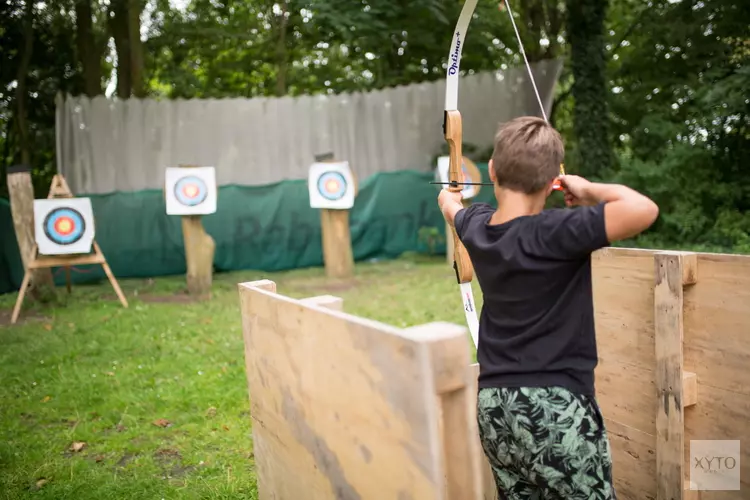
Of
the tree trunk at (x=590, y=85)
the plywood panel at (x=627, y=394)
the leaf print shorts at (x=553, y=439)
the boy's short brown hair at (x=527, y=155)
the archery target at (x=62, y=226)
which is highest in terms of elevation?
the tree trunk at (x=590, y=85)

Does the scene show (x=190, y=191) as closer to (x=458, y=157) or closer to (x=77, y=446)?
(x=77, y=446)

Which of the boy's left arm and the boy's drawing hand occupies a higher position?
the boy's drawing hand

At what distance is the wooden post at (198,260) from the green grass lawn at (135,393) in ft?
0.53

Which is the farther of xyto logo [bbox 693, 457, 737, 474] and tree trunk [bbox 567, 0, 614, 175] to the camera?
tree trunk [bbox 567, 0, 614, 175]

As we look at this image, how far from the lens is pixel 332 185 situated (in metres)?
7.09

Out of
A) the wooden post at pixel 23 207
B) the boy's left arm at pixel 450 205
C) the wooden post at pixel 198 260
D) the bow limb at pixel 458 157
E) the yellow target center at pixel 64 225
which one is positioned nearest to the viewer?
the boy's left arm at pixel 450 205

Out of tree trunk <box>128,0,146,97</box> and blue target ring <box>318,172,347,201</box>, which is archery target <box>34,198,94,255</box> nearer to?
blue target ring <box>318,172,347,201</box>

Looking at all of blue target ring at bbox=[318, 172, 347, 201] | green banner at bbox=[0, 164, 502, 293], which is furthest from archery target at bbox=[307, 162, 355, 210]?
green banner at bbox=[0, 164, 502, 293]

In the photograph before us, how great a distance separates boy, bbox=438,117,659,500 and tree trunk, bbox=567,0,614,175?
260 inches

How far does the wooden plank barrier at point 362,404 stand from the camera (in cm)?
101

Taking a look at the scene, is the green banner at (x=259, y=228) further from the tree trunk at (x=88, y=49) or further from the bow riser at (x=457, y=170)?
the bow riser at (x=457, y=170)

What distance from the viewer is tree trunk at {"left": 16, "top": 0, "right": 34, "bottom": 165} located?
352 inches

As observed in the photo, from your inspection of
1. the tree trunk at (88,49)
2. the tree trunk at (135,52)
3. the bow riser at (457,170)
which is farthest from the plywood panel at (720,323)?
the tree trunk at (88,49)

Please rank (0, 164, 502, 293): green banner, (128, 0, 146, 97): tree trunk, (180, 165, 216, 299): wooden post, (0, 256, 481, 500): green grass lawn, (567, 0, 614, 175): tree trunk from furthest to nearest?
(128, 0, 146, 97): tree trunk
(567, 0, 614, 175): tree trunk
(0, 164, 502, 293): green banner
(180, 165, 216, 299): wooden post
(0, 256, 481, 500): green grass lawn
